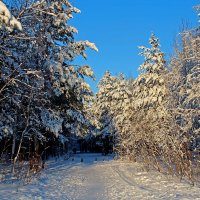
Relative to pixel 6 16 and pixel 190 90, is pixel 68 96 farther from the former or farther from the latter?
pixel 6 16

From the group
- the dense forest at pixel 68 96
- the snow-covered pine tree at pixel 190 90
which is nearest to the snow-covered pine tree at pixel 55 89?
the dense forest at pixel 68 96

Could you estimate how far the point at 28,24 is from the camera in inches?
520

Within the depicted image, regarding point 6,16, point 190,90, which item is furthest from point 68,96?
point 6,16

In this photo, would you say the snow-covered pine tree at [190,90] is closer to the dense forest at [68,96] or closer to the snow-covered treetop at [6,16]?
the dense forest at [68,96]

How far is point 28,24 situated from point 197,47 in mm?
8886

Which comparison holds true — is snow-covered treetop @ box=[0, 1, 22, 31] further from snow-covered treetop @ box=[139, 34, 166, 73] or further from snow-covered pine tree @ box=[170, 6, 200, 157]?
snow-covered treetop @ box=[139, 34, 166, 73]

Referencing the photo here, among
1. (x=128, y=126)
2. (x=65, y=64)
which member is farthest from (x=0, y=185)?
(x=128, y=126)

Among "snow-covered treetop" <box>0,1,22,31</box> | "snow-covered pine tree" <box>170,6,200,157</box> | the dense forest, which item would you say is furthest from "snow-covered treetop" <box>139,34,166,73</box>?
"snow-covered treetop" <box>0,1,22,31</box>

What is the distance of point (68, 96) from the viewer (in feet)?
80.1

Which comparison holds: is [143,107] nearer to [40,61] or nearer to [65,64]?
[65,64]

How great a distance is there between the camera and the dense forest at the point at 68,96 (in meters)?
14.1

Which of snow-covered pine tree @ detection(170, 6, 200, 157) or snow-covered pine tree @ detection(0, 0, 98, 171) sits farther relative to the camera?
snow-covered pine tree @ detection(0, 0, 98, 171)

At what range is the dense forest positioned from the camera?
46.2 feet

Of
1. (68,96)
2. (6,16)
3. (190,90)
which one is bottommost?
(6,16)
